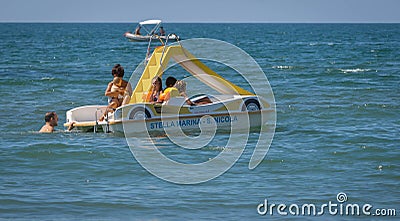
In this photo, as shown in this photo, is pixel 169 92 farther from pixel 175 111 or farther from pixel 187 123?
pixel 187 123

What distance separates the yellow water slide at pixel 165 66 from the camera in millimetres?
14469

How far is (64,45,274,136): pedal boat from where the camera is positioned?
13.9 meters

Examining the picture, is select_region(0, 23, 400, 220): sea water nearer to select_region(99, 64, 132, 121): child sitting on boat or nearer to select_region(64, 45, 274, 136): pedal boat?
select_region(64, 45, 274, 136): pedal boat

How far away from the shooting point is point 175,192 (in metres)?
10.4

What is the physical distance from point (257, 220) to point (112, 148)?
15.4 feet

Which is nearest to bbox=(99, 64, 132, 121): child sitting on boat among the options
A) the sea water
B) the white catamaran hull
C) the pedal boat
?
the pedal boat

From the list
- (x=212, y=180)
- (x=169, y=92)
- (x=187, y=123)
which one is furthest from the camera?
(x=187, y=123)

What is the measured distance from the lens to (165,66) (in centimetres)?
1453

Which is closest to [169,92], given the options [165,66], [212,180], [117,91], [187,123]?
[187,123]

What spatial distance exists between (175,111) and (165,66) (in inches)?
41.7

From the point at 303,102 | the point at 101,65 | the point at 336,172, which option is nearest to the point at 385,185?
the point at 336,172

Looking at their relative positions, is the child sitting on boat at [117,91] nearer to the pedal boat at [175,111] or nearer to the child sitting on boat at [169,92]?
the pedal boat at [175,111]

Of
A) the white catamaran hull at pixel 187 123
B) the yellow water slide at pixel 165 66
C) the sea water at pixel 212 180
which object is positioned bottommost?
the sea water at pixel 212 180

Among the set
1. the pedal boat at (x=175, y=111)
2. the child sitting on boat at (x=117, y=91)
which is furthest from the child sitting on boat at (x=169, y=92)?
the child sitting on boat at (x=117, y=91)
